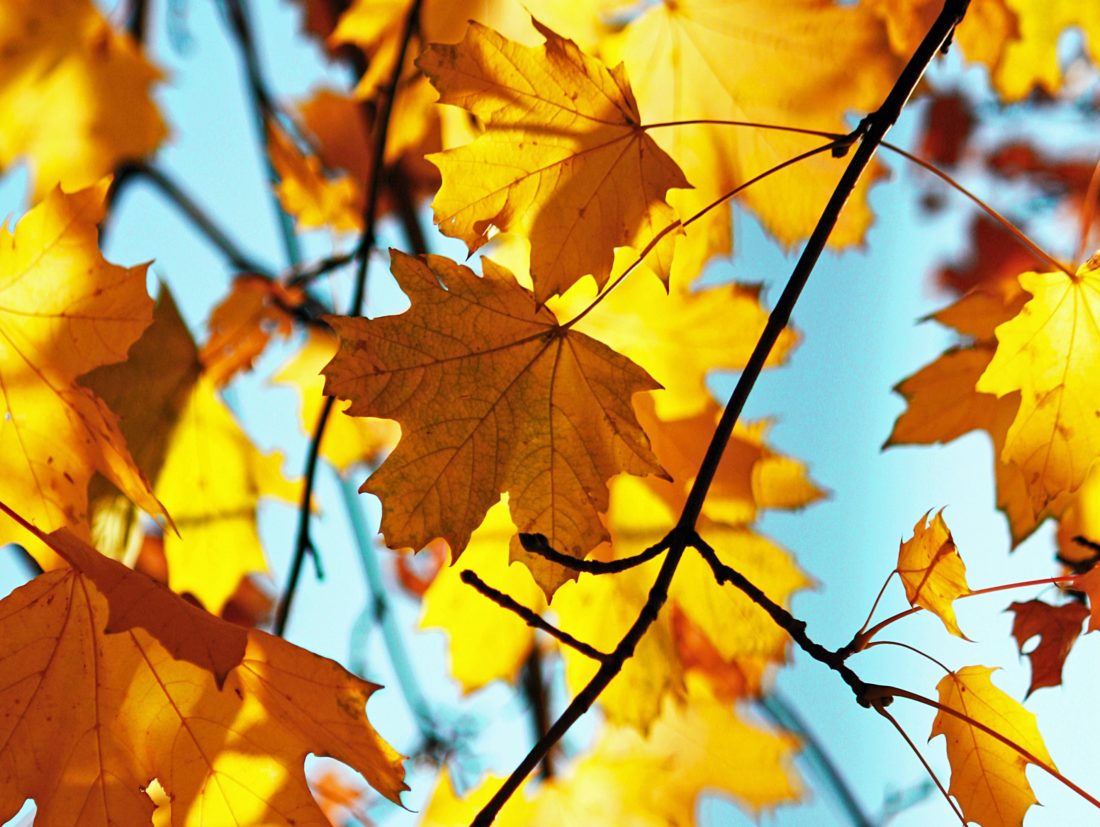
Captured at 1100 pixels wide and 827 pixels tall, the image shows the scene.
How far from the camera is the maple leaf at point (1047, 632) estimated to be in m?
0.96

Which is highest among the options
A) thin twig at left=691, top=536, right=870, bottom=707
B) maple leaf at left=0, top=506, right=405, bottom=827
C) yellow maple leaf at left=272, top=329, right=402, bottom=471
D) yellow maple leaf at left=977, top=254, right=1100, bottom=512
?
yellow maple leaf at left=272, top=329, right=402, bottom=471

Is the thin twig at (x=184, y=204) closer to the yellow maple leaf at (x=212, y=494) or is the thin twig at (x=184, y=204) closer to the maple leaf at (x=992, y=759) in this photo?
the yellow maple leaf at (x=212, y=494)

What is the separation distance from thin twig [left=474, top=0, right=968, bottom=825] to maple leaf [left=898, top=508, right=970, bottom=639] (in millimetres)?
170

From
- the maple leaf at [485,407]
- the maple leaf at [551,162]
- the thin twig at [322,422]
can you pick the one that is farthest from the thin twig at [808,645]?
the thin twig at [322,422]

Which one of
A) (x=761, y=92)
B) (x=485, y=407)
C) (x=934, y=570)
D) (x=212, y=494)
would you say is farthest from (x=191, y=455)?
(x=934, y=570)

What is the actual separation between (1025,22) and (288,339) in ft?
4.10

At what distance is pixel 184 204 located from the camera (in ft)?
7.95

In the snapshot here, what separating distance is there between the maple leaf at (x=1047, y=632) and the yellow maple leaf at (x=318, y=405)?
1.05m

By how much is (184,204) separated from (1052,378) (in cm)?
211

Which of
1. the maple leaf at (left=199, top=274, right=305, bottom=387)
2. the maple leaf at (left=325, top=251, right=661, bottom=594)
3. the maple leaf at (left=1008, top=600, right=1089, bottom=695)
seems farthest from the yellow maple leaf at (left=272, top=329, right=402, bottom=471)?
the maple leaf at (left=1008, top=600, right=1089, bottom=695)

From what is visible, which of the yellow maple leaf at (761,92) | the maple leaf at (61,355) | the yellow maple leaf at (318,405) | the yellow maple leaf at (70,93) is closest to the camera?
the maple leaf at (61,355)

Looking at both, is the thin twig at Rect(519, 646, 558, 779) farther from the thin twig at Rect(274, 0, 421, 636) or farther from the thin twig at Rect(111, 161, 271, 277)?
the thin twig at Rect(111, 161, 271, 277)

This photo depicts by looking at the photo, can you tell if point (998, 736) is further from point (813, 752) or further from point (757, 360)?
point (813, 752)

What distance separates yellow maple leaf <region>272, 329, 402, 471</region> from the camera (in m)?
1.68
